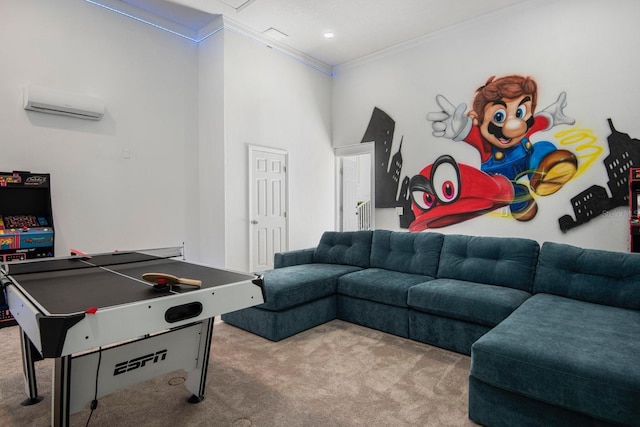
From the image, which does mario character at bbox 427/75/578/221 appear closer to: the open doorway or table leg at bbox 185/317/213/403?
the open doorway

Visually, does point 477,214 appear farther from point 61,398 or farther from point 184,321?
point 61,398

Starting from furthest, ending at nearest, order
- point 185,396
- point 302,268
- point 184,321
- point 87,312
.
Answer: point 302,268, point 185,396, point 184,321, point 87,312

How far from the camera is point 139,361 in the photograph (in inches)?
70.6

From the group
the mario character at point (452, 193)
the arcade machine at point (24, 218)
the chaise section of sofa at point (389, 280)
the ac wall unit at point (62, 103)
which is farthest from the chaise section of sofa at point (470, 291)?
the ac wall unit at point (62, 103)

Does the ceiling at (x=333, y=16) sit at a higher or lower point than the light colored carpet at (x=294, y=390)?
higher

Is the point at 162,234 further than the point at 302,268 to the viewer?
Yes

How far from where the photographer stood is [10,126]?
3.57 metres

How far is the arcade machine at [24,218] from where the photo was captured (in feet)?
10.6

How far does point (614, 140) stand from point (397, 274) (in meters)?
2.80

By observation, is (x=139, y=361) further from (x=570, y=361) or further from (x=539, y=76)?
(x=539, y=76)

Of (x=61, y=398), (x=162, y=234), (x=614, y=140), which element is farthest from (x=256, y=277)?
(x=614, y=140)

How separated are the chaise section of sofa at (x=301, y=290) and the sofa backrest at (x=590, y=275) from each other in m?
1.75

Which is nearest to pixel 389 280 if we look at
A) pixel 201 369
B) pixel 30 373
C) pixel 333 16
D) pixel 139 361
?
pixel 201 369

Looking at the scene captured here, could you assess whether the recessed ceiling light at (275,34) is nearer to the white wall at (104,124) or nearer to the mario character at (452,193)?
the white wall at (104,124)
